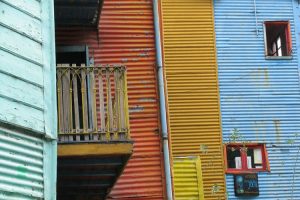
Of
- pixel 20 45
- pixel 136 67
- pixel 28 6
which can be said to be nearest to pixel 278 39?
pixel 136 67

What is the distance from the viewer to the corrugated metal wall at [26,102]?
817cm

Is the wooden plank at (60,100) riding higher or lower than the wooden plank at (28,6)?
lower

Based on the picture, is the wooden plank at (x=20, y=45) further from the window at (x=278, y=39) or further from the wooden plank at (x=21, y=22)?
the window at (x=278, y=39)

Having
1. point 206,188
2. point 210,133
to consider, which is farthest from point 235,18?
point 206,188

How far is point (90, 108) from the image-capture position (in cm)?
1198

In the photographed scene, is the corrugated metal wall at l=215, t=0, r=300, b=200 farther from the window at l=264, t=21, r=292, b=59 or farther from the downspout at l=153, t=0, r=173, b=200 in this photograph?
the downspout at l=153, t=0, r=173, b=200

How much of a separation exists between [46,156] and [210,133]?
1162 cm

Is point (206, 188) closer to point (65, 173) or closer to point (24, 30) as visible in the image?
point (65, 173)

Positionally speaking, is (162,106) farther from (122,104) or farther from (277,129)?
(277,129)

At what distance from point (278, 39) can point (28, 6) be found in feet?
47.1

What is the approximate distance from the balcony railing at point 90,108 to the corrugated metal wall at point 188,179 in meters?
3.95

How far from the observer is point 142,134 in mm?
13688

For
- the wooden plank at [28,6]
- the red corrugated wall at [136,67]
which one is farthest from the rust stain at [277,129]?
the wooden plank at [28,6]

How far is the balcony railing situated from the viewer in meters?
11.5
